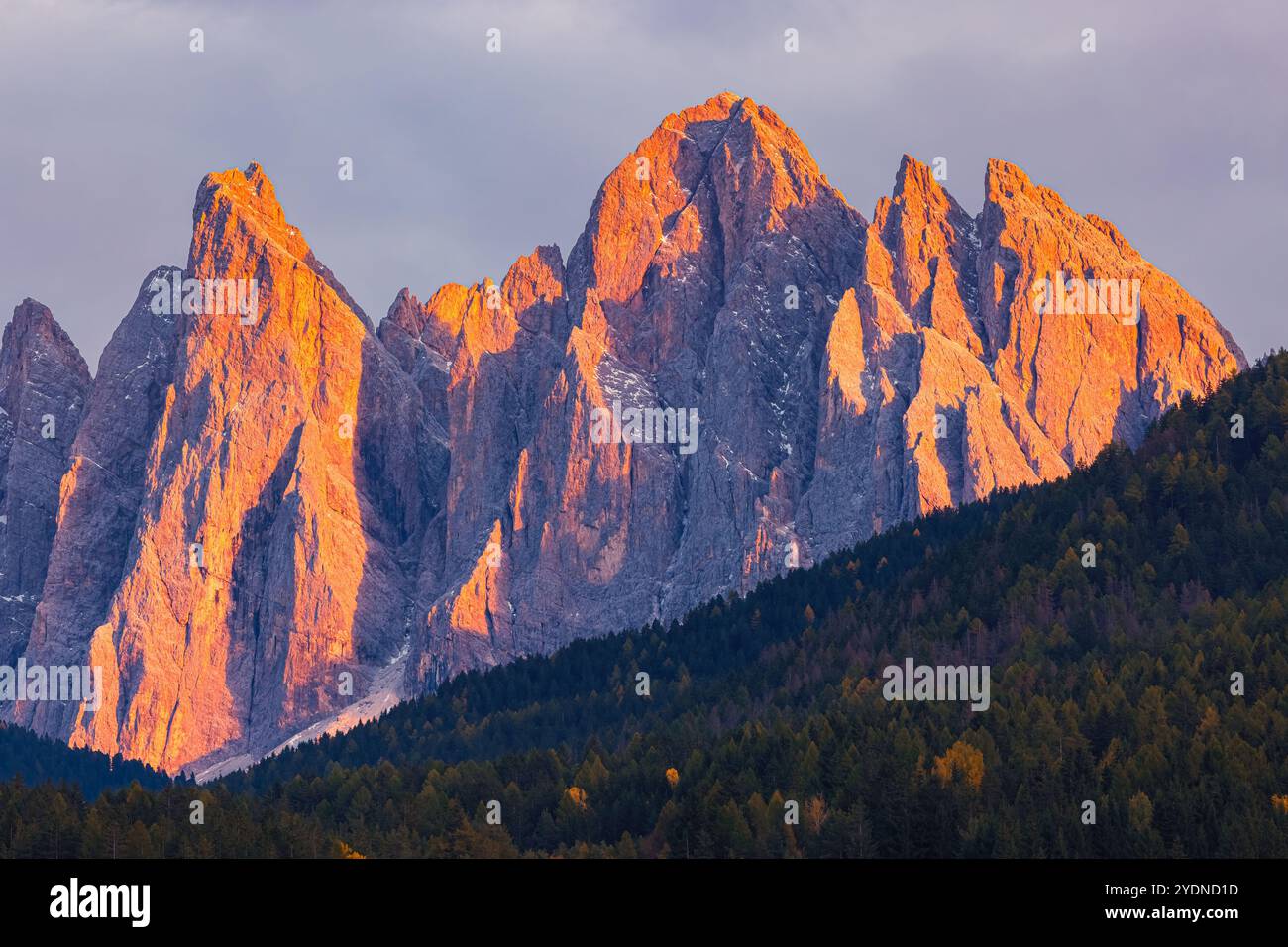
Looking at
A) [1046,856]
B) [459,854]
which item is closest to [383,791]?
[459,854]

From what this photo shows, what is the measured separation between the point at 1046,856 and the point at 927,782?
15.0 m

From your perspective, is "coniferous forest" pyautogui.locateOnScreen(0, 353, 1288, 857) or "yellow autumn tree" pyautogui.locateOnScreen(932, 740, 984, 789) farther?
"yellow autumn tree" pyautogui.locateOnScreen(932, 740, 984, 789)

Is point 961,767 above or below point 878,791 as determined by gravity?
above

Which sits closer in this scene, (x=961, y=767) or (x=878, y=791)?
(x=878, y=791)

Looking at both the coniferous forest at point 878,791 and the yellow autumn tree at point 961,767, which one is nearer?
the coniferous forest at point 878,791

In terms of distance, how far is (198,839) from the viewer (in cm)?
15138
